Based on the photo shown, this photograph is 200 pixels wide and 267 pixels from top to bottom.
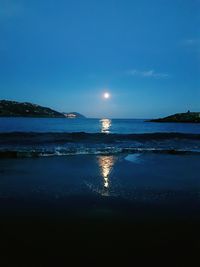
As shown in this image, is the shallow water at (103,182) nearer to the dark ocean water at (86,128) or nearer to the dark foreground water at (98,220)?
the dark foreground water at (98,220)

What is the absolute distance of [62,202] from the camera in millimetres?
7680

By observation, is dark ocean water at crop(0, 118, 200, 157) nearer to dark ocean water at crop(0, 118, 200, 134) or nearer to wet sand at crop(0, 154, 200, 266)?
wet sand at crop(0, 154, 200, 266)

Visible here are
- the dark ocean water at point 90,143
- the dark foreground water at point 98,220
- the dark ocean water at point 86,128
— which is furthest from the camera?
the dark ocean water at point 86,128

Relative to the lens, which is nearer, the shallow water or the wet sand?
the wet sand

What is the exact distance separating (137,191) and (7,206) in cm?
417

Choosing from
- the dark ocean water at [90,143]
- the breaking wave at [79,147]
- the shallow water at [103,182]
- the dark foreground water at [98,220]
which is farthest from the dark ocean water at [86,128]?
the dark foreground water at [98,220]

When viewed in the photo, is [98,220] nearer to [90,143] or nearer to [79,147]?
[79,147]

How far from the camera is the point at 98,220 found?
6.23m

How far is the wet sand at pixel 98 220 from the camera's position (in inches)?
177

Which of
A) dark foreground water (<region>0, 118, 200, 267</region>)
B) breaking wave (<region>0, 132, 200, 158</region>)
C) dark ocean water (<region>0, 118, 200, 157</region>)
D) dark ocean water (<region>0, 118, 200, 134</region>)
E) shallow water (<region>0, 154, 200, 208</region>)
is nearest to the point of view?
dark foreground water (<region>0, 118, 200, 267</region>)

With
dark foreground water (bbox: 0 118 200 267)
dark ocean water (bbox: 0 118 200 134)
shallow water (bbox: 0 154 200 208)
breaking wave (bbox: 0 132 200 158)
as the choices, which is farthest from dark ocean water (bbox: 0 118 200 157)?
dark ocean water (bbox: 0 118 200 134)

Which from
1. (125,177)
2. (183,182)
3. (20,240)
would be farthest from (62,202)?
(183,182)

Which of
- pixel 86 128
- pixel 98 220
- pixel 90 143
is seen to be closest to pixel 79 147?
pixel 90 143

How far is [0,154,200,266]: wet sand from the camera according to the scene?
4492mm
